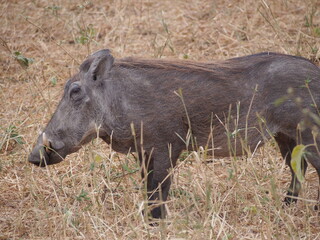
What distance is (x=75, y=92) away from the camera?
4.01 metres

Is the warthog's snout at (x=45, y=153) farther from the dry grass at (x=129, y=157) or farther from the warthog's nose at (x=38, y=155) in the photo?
the dry grass at (x=129, y=157)

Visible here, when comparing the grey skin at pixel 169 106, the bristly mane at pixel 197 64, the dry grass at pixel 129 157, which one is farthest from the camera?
the bristly mane at pixel 197 64

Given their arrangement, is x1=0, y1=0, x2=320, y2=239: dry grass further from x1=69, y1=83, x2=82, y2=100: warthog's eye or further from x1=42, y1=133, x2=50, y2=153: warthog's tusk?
x1=69, y1=83, x2=82, y2=100: warthog's eye

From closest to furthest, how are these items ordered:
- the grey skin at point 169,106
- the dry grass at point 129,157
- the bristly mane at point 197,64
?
the dry grass at point 129,157 < the grey skin at point 169,106 < the bristly mane at point 197,64

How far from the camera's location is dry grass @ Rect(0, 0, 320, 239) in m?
3.56

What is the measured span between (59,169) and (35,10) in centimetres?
396

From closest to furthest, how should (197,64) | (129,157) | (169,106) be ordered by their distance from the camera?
(169,106)
(197,64)
(129,157)

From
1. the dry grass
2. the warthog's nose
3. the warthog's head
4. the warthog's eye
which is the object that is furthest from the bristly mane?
the warthog's nose

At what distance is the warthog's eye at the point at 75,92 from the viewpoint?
4004 mm

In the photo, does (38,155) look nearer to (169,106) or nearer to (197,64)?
(169,106)

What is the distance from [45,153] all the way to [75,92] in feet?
1.46

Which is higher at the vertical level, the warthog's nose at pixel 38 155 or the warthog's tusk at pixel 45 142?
the warthog's tusk at pixel 45 142

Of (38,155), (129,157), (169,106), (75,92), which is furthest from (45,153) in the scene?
(129,157)

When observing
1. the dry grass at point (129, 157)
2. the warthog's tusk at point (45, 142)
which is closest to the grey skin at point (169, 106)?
the warthog's tusk at point (45, 142)
